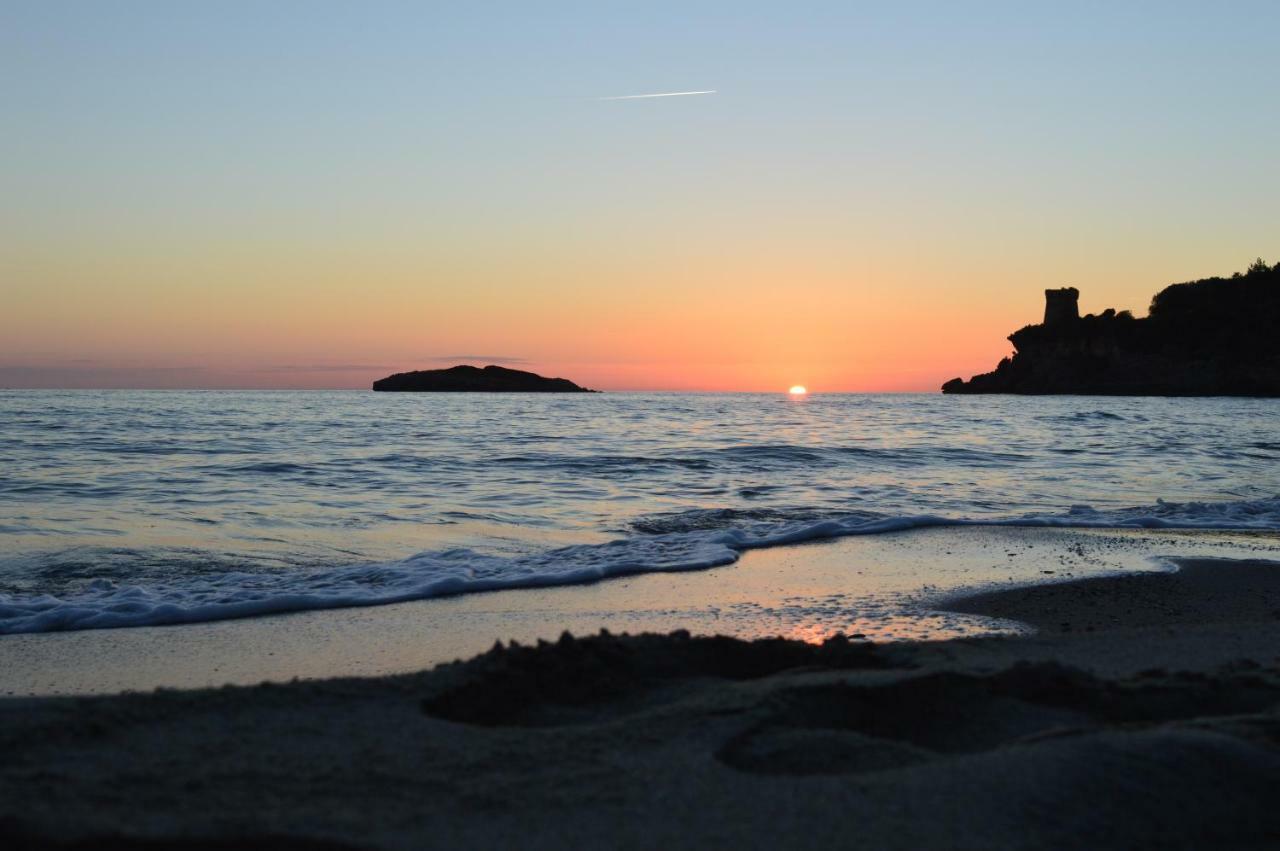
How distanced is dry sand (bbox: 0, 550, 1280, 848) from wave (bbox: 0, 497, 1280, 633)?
289 centimetres

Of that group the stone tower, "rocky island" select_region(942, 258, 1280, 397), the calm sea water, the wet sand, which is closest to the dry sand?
the wet sand

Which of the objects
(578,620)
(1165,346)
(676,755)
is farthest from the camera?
(1165,346)

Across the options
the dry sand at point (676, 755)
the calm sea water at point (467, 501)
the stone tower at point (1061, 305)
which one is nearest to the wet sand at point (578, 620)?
the calm sea water at point (467, 501)

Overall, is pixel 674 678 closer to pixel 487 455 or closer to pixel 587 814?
pixel 587 814

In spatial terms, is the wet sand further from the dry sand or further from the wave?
the dry sand

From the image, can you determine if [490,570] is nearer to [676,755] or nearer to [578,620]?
[578,620]

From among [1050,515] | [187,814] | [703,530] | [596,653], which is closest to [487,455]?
[703,530]

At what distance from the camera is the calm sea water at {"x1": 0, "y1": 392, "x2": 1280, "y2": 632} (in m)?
6.53

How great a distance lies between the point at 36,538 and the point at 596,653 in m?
6.87

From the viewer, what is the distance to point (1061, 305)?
93750 mm

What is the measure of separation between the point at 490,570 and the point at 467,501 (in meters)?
4.14

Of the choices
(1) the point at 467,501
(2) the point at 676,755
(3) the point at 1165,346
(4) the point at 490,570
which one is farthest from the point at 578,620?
(3) the point at 1165,346

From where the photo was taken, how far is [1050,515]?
10258mm

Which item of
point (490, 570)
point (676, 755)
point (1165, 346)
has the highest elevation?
point (1165, 346)
